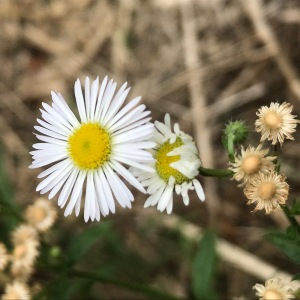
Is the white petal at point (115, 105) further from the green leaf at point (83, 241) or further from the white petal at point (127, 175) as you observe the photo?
the green leaf at point (83, 241)

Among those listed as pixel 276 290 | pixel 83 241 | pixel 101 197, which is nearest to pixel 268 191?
pixel 276 290

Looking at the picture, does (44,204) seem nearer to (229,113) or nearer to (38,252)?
(38,252)

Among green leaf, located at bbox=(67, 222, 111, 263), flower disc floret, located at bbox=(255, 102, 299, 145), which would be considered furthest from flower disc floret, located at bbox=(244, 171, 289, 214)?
green leaf, located at bbox=(67, 222, 111, 263)

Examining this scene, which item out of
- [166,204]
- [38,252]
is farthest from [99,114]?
[38,252]

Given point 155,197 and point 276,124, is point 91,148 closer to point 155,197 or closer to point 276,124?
point 155,197

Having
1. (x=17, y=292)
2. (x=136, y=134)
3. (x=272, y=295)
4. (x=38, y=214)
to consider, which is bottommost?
(x=272, y=295)

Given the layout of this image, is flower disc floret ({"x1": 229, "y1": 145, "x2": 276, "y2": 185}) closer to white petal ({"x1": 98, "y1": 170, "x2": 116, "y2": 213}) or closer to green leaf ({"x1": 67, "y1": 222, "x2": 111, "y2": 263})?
white petal ({"x1": 98, "y1": 170, "x2": 116, "y2": 213})
